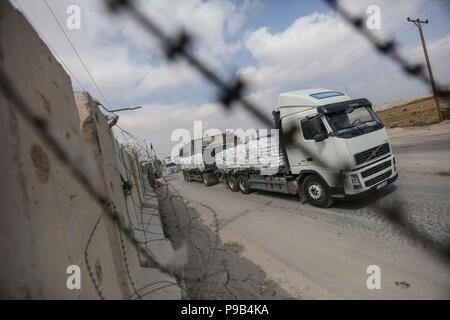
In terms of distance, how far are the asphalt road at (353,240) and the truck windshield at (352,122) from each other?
5.92ft

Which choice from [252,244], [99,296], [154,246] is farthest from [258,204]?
[99,296]

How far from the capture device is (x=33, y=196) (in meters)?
1.61

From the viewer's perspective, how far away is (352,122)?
6.74 metres

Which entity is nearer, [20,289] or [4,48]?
[20,289]

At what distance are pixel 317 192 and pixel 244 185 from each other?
4.23 meters

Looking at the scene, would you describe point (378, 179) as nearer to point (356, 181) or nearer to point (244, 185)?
point (356, 181)

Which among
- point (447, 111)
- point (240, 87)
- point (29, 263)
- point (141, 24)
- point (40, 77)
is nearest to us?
point (141, 24)

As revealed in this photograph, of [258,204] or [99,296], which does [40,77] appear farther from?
[258,204]

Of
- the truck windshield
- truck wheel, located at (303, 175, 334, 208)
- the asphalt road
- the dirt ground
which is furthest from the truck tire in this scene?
the dirt ground

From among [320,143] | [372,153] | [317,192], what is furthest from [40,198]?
[372,153]

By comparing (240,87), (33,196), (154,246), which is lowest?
(154,246)

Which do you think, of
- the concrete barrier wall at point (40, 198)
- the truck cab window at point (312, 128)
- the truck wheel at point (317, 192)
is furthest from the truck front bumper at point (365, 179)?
the concrete barrier wall at point (40, 198)

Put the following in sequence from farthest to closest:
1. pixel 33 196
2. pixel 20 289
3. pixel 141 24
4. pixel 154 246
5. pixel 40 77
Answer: pixel 154 246 < pixel 40 77 < pixel 33 196 < pixel 20 289 < pixel 141 24

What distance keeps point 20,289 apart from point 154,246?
4.74 meters
